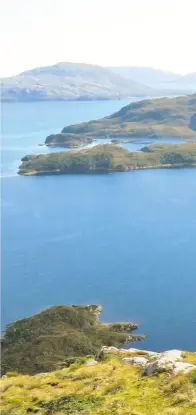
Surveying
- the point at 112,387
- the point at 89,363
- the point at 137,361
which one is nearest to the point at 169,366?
the point at 112,387

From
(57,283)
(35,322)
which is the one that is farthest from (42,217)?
(35,322)

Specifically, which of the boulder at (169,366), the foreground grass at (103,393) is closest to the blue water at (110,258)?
the boulder at (169,366)

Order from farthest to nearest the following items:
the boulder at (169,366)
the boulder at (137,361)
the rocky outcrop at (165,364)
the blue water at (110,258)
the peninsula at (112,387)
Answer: the blue water at (110,258), the boulder at (137,361), the rocky outcrop at (165,364), the boulder at (169,366), the peninsula at (112,387)

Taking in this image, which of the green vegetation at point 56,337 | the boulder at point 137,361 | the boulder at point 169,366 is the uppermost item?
the green vegetation at point 56,337

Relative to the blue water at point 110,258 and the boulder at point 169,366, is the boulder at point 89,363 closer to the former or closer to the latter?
the boulder at point 169,366

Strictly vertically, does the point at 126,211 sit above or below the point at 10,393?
above

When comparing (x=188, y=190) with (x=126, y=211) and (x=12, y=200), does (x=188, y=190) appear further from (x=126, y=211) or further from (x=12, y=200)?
(x=12, y=200)

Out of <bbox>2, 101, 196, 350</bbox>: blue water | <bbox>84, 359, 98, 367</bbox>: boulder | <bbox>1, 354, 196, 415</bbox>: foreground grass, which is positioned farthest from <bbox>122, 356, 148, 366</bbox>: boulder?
<bbox>2, 101, 196, 350</bbox>: blue water
